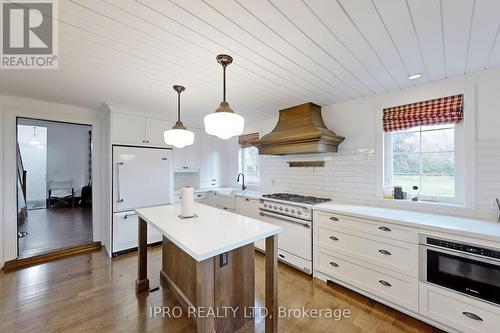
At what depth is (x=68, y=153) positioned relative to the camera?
6.89 meters

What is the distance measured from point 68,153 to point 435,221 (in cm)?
926

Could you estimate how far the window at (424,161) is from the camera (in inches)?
87.7

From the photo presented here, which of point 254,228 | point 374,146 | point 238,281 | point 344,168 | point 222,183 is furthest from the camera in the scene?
point 222,183

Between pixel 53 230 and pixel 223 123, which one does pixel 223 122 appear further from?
pixel 53 230

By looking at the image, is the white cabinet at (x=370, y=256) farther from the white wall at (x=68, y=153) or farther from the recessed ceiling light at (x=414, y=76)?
the white wall at (x=68, y=153)

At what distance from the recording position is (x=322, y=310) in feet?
6.60

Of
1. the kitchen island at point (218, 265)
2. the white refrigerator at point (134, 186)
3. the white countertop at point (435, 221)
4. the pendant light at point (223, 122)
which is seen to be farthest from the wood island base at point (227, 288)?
the white refrigerator at point (134, 186)

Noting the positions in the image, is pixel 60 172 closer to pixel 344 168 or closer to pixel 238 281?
pixel 238 281

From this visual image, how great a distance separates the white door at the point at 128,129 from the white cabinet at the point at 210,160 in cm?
127

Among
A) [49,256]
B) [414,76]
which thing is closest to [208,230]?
[414,76]

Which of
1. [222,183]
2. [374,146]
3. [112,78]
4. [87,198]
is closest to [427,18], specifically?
[374,146]

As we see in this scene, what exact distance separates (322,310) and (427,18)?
8.12 feet

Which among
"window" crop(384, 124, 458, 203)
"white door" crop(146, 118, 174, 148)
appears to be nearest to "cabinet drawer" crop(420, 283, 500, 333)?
"window" crop(384, 124, 458, 203)

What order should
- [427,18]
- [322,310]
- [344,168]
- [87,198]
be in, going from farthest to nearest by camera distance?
[87,198] → [344,168] → [322,310] → [427,18]
